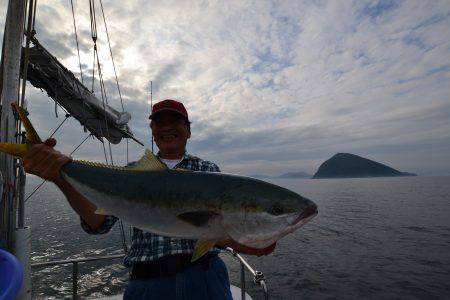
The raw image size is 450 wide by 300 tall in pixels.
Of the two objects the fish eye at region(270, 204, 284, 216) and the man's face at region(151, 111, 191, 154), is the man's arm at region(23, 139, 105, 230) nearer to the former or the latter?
the man's face at region(151, 111, 191, 154)

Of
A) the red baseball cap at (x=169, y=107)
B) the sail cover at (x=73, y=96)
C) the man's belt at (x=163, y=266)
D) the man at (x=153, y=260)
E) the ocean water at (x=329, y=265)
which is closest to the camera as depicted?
the man at (x=153, y=260)

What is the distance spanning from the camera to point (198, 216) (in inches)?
114

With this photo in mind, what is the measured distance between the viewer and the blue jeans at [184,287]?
141 inches

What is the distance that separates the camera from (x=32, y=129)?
342cm

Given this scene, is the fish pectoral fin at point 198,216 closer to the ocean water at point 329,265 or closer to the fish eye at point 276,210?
the fish eye at point 276,210

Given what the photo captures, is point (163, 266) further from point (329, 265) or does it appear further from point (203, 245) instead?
point (329, 265)

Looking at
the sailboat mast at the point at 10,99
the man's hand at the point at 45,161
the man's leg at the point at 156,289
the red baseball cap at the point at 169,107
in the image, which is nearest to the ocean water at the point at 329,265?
the sailboat mast at the point at 10,99

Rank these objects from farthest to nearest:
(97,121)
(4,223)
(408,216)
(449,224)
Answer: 1. (408,216)
2. (449,224)
3. (97,121)
4. (4,223)

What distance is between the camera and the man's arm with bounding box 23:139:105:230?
3384mm

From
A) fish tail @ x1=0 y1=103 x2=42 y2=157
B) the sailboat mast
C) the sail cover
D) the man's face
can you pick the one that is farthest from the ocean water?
fish tail @ x1=0 y1=103 x2=42 y2=157

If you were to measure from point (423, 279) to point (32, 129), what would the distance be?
90.9 ft

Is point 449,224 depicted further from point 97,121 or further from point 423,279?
point 97,121

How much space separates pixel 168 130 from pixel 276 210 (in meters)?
2.27

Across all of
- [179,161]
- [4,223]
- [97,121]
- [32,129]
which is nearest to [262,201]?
[179,161]
